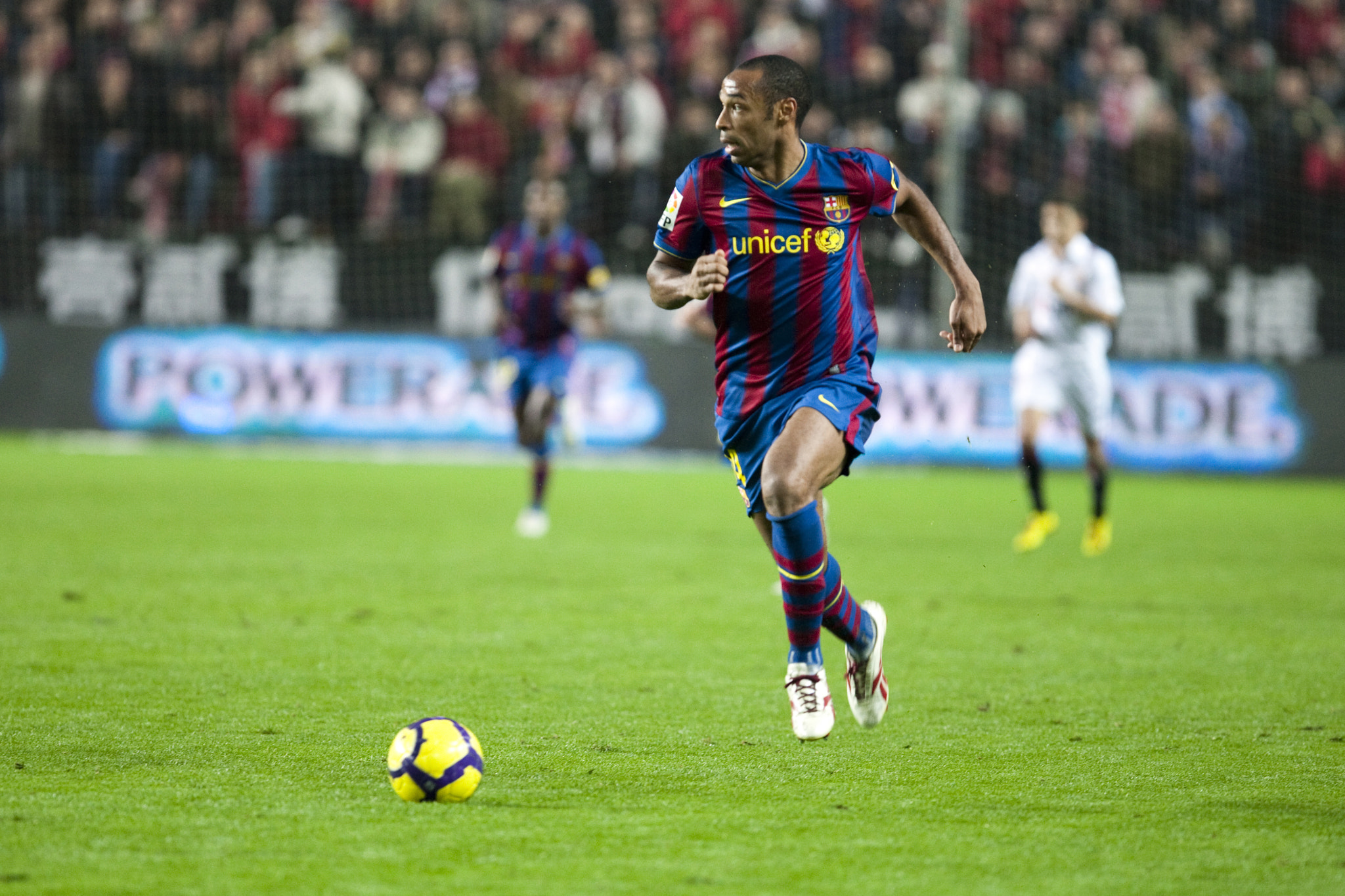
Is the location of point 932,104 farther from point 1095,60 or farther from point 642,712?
point 642,712

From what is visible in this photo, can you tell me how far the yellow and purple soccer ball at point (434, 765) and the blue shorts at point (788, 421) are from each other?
1.29m

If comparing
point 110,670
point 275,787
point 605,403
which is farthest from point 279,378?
point 275,787

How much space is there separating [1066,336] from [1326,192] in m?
7.72

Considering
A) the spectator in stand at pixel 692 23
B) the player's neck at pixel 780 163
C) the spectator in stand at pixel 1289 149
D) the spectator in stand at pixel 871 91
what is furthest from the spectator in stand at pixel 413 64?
the player's neck at pixel 780 163

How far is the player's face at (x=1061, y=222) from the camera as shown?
37.0ft

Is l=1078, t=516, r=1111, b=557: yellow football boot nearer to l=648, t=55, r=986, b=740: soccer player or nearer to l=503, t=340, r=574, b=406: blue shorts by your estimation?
l=503, t=340, r=574, b=406: blue shorts

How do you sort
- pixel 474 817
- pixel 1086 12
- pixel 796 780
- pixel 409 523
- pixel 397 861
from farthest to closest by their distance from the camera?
pixel 1086 12, pixel 409 523, pixel 796 780, pixel 474 817, pixel 397 861

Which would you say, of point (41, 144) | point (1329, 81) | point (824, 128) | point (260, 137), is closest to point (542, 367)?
point (824, 128)

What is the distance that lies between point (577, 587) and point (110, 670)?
303 cm

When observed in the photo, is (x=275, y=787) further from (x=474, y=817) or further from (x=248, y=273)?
(x=248, y=273)

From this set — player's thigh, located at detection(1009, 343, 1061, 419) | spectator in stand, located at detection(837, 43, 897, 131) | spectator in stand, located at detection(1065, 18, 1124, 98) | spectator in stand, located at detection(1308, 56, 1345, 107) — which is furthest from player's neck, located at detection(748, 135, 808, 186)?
spectator in stand, located at detection(1308, 56, 1345, 107)

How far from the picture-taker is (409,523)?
11.8m

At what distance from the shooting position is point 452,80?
18.8m

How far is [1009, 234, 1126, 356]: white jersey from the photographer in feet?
37.6
